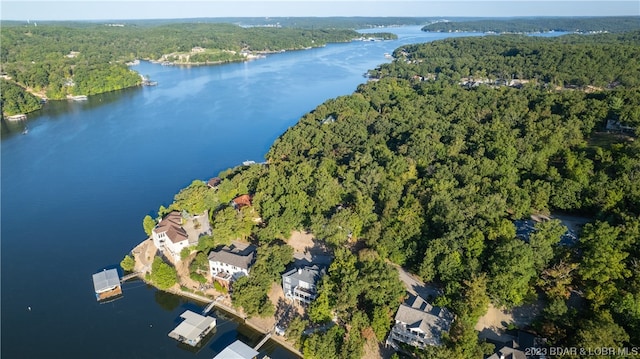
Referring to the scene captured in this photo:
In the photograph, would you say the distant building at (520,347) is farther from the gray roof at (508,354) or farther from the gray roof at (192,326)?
the gray roof at (192,326)

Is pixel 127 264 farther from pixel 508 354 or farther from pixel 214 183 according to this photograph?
pixel 508 354

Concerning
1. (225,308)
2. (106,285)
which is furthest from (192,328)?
(106,285)

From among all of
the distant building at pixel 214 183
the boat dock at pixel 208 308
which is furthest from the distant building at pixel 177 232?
the boat dock at pixel 208 308

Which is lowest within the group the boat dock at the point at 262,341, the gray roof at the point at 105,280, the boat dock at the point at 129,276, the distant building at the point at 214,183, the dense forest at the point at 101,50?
the boat dock at the point at 262,341

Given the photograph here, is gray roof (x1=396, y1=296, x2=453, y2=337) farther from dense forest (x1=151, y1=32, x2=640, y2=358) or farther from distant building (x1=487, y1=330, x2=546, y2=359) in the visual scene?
distant building (x1=487, y1=330, x2=546, y2=359)

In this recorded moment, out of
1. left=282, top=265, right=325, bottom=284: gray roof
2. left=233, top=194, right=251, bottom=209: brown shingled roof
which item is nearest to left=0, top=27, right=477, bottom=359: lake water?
left=282, top=265, right=325, bottom=284: gray roof
